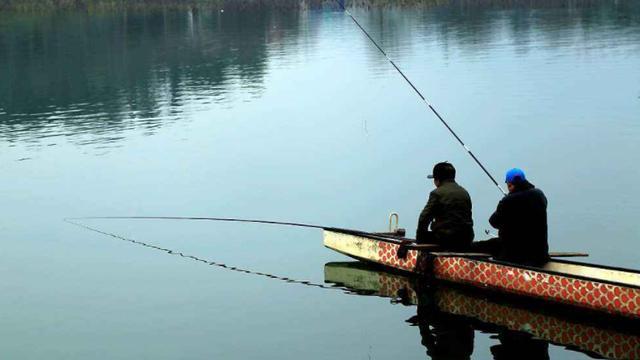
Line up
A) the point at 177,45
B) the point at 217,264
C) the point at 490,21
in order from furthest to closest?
1. the point at 490,21
2. the point at 177,45
3. the point at 217,264

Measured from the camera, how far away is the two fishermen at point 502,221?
15.1 metres

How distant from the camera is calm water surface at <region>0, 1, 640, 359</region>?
51.4 feet

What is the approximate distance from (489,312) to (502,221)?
1.22 m

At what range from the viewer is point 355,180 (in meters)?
25.5

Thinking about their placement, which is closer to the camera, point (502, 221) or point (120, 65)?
point (502, 221)

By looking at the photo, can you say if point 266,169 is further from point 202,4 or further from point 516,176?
point 202,4

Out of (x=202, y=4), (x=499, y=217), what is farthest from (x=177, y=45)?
(x=499, y=217)

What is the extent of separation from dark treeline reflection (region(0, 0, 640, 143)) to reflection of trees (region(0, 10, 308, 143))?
0.19 ft

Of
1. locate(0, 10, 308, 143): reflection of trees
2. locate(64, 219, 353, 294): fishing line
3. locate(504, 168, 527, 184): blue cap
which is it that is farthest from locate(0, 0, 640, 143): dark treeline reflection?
locate(504, 168, 527, 184): blue cap

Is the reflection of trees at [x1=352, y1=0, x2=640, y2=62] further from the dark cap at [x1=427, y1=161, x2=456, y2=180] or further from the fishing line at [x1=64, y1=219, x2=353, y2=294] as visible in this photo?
the dark cap at [x1=427, y1=161, x2=456, y2=180]

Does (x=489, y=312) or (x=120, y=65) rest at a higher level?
(x=120, y=65)

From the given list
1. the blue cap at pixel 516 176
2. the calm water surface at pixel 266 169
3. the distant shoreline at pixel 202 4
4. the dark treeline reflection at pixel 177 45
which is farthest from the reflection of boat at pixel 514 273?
the distant shoreline at pixel 202 4

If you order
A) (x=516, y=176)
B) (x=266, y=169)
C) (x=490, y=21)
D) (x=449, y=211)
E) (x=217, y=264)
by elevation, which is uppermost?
(x=490, y=21)

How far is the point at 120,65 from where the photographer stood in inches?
2216
